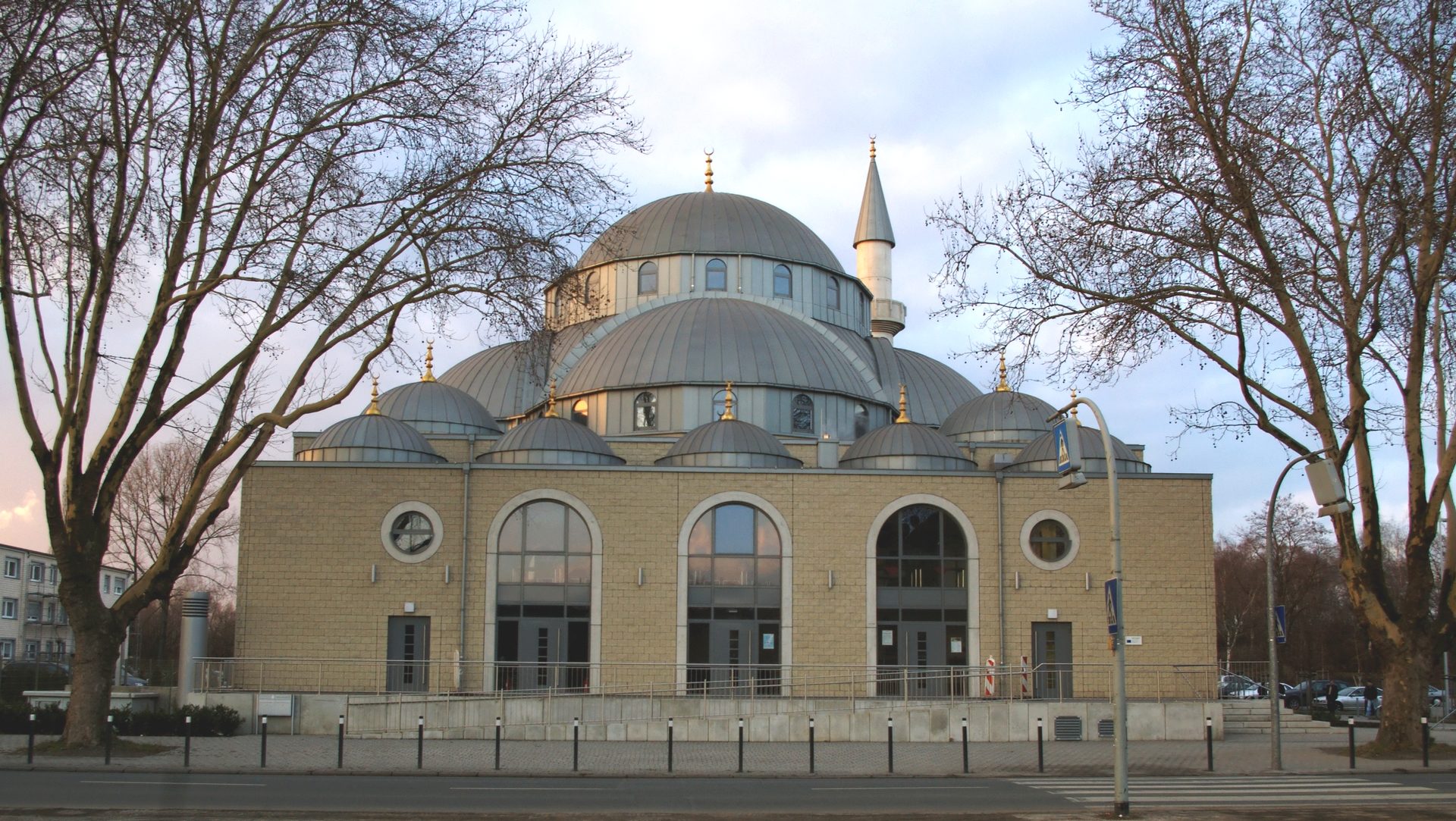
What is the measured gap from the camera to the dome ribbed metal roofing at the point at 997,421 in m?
44.2

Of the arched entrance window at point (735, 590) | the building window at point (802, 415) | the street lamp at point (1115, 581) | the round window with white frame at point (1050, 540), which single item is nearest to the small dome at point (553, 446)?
the arched entrance window at point (735, 590)

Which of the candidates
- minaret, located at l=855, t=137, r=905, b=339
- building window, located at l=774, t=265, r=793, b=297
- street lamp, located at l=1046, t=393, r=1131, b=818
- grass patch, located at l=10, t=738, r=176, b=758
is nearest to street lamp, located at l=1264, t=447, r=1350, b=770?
street lamp, located at l=1046, t=393, r=1131, b=818

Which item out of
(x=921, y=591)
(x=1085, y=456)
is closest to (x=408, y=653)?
(x=921, y=591)

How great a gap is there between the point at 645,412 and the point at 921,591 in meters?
11.0

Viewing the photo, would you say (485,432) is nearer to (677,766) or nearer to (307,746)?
(307,746)

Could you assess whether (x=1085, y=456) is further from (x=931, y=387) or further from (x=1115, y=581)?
(x=1115, y=581)

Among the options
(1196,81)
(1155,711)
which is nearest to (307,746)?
(1155,711)

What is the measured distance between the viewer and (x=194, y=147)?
23.2m

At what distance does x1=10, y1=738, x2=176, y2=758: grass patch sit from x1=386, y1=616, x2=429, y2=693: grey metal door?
1062 cm

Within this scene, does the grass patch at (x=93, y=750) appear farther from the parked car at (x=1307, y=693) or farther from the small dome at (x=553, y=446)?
the parked car at (x=1307, y=693)

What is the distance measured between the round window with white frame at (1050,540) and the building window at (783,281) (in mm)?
17447

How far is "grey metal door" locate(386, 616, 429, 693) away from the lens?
33.6 meters

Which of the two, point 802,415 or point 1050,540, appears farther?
point 802,415

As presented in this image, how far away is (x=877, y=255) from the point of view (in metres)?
59.8
